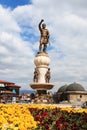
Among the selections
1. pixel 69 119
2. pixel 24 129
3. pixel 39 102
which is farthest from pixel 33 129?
pixel 39 102

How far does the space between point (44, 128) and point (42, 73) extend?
22345 mm

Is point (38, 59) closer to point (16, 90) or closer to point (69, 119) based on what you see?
point (69, 119)

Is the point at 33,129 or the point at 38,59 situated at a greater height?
the point at 38,59

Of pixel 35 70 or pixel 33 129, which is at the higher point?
pixel 35 70

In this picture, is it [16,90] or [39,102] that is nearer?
[39,102]

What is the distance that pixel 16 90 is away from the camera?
429 feet

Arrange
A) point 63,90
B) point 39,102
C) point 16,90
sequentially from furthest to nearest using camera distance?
point 16,90
point 63,90
point 39,102

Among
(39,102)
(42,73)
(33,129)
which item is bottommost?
(33,129)

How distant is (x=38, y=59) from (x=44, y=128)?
22377 millimetres

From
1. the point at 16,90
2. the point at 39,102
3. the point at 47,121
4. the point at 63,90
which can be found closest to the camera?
the point at 47,121

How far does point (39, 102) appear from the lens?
32.2m

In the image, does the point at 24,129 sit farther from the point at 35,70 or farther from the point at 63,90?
the point at 63,90

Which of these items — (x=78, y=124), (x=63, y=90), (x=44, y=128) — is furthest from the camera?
(x=63, y=90)

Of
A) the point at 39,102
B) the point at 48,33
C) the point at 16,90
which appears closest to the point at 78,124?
the point at 39,102
